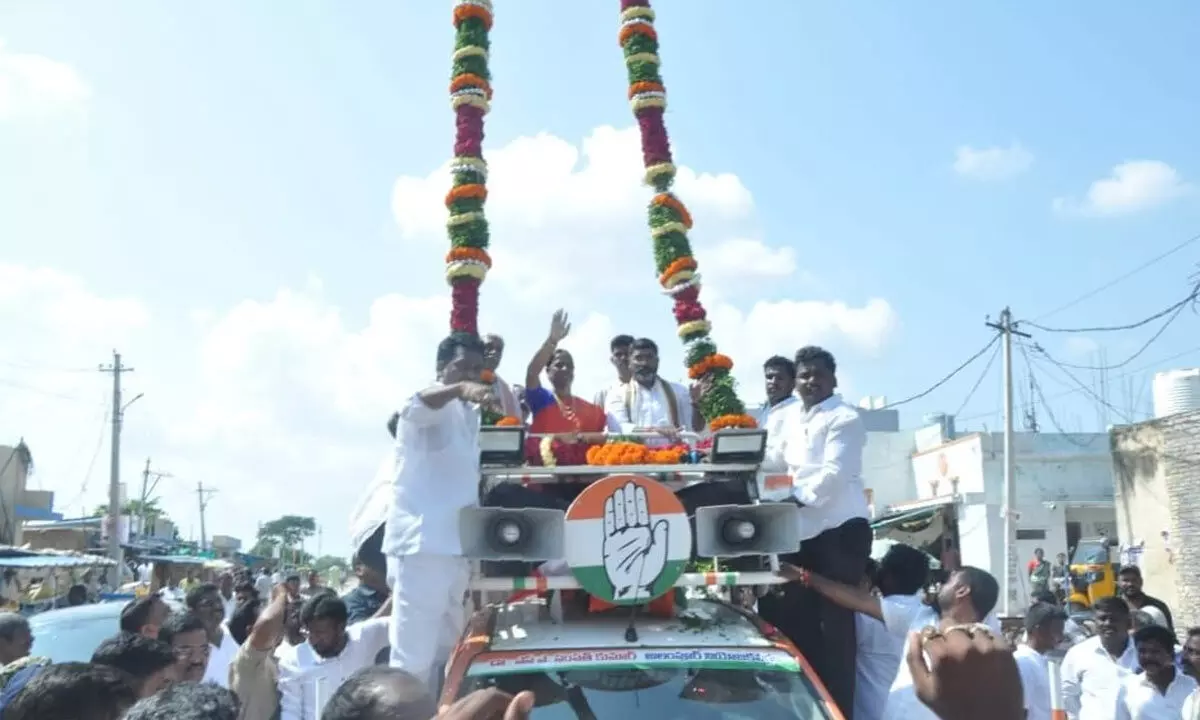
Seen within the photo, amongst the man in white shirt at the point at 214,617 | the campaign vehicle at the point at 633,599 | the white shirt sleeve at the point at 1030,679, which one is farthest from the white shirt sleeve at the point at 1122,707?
the man in white shirt at the point at 214,617

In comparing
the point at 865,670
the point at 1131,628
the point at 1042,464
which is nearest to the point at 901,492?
the point at 1042,464

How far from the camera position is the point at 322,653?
5234 mm

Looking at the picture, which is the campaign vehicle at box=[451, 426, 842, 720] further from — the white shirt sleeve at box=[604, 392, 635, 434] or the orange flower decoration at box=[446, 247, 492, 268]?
the orange flower decoration at box=[446, 247, 492, 268]

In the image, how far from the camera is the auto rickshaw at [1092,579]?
56.0 feet

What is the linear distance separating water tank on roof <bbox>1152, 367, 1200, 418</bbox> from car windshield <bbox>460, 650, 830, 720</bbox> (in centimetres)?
2255

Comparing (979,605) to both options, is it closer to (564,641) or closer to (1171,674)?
(564,641)

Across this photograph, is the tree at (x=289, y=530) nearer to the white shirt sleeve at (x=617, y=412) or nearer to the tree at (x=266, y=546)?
the tree at (x=266, y=546)

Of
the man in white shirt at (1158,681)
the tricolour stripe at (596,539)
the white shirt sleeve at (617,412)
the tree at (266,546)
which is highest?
the white shirt sleeve at (617,412)

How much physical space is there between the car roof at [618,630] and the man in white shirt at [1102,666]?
3167 mm

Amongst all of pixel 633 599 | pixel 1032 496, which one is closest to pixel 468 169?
pixel 633 599

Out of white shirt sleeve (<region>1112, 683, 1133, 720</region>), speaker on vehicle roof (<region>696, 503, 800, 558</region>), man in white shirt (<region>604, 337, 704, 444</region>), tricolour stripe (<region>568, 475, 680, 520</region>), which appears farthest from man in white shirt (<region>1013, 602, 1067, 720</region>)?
man in white shirt (<region>604, 337, 704, 444</region>)

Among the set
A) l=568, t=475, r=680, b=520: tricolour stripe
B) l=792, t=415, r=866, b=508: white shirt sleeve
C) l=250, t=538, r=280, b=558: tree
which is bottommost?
l=250, t=538, r=280, b=558: tree

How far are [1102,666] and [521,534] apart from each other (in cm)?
427

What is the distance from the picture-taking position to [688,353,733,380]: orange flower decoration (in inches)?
274
